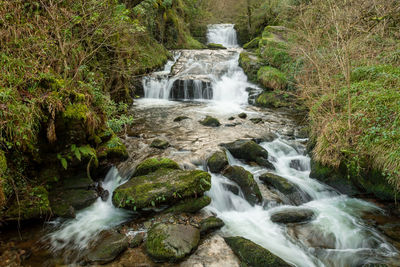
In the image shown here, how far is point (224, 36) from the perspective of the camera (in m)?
26.7

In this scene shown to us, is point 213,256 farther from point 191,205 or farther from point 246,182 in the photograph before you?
point 246,182

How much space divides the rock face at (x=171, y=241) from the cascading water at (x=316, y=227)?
2.43 ft

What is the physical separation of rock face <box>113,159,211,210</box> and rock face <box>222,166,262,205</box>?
3.02 feet

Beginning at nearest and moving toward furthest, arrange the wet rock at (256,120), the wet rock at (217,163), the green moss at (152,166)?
1. the green moss at (152,166)
2. the wet rock at (217,163)
3. the wet rock at (256,120)

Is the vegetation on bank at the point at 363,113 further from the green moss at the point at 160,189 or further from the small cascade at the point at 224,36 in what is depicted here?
the small cascade at the point at 224,36

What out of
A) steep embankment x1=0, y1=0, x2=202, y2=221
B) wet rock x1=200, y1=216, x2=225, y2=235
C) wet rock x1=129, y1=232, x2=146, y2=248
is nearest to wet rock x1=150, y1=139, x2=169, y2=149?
steep embankment x1=0, y1=0, x2=202, y2=221

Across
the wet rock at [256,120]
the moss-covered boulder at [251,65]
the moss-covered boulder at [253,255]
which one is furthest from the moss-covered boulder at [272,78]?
the moss-covered boulder at [253,255]

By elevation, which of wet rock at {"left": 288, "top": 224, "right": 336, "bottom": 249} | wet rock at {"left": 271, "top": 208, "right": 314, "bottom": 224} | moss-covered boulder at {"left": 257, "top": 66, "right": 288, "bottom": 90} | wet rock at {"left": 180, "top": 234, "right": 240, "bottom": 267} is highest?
moss-covered boulder at {"left": 257, "top": 66, "right": 288, "bottom": 90}

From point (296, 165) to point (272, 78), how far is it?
24.2 ft

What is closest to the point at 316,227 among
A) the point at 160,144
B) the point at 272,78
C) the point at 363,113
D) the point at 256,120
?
the point at 363,113

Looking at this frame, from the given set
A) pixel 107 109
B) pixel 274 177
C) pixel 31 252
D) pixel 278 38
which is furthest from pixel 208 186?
pixel 278 38

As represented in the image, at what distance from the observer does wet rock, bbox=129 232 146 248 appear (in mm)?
3639

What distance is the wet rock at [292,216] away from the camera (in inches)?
173

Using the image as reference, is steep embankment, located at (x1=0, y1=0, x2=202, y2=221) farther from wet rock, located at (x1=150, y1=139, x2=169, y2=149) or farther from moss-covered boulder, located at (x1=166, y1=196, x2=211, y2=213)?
moss-covered boulder, located at (x1=166, y1=196, x2=211, y2=213)
